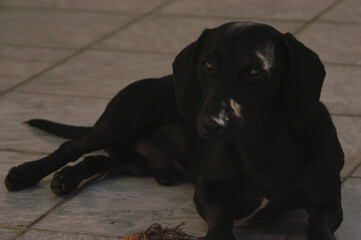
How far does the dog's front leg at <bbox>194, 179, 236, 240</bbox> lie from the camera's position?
423 centimetres

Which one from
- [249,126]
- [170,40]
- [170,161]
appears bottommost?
[170,40]

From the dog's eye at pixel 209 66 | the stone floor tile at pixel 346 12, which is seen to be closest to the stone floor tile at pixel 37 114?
the dog's eye at pixel 209 66

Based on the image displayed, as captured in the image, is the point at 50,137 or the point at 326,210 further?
the point at 50,137

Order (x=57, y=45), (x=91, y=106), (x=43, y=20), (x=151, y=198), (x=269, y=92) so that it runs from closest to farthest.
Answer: (x=269, y=92), (x=151, y=198), (x=91, y=106), (x=57, y=45), (x=43, y=20)

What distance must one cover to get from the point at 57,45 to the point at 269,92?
437 cm

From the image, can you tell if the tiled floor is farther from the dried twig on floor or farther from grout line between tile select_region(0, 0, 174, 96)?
the dried twig on floor

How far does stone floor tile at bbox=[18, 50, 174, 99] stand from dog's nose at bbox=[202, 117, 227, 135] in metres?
2.81

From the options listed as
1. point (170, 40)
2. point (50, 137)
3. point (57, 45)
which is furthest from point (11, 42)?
point (50, 137)

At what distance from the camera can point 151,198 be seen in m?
4.95

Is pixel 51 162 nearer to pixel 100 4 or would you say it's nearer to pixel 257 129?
pixel 257 129

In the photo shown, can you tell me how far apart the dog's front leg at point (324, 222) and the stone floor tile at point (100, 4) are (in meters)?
5.34

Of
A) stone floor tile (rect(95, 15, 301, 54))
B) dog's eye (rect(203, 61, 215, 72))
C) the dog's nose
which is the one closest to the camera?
the dog's nose

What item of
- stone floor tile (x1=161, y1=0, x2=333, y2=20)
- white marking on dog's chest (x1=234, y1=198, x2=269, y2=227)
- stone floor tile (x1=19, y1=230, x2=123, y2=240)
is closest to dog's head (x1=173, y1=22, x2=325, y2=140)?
white marking on dog's chest (x1=234, y1=198, x2=269, y2=227)

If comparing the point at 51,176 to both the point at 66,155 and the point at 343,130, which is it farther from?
the point at 343,130
